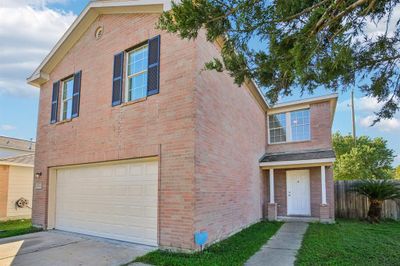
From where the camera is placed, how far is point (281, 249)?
696cm

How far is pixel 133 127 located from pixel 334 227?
27.0ft

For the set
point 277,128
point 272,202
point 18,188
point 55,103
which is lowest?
point 272,202

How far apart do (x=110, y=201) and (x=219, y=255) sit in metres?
3.82

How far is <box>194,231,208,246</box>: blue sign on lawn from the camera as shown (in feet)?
19.8

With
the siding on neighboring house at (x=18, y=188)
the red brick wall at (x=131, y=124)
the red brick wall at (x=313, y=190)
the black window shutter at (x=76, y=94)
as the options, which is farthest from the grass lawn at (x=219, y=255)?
the siding on neighboring house at (x=18, y=188)

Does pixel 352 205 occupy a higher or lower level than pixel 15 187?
lower

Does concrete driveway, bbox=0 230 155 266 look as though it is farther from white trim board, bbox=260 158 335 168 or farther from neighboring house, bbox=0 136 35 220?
white trim board, bbox=260 158 335 168

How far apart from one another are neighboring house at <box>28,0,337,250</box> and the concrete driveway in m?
0.50

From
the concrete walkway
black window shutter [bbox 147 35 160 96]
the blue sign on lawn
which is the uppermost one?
black window shutter [bbox 147 35 160 96]

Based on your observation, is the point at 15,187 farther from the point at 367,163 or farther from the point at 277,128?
the point at 367,163

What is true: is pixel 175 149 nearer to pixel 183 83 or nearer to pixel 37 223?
pixel 183 83

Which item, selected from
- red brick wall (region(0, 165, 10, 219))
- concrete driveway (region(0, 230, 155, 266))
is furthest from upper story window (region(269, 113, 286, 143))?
red brick wall (region(0, 165, 10, 219))

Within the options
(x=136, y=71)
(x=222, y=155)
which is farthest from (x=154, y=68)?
(x=222, y=155)

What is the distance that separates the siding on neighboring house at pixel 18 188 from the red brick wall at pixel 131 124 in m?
5.16
